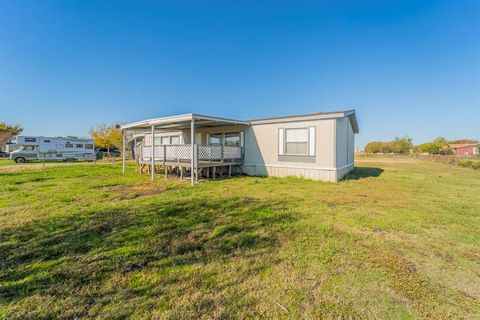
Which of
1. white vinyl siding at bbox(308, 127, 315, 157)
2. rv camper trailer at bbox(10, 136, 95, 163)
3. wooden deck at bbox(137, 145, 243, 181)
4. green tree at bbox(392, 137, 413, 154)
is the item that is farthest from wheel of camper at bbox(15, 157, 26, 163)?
green tree at bbox(392, 137, 413, 154)

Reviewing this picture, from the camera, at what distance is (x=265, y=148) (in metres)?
11.2

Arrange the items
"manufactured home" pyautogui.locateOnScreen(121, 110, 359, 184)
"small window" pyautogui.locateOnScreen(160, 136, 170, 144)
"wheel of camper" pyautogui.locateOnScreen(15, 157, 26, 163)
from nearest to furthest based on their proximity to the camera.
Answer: "manufactured home" pyautogui.locateOnScreen(121, 110, 359, 184) < "small window" pyautogui.locateOnScreen(160, 136, 170, 144) < "wheel of camper" pyautogui.locateOnScreen(15, 157, 26, 163)

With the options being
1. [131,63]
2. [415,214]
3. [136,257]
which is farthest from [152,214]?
[131,63]

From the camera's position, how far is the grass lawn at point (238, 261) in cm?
202

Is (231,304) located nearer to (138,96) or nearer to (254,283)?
(254,283)

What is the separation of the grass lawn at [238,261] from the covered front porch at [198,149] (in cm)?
441

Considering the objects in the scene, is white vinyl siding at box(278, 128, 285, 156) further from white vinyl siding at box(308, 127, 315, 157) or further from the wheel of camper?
the wheel of camper

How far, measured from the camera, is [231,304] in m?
2.04

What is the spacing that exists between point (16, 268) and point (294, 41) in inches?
695

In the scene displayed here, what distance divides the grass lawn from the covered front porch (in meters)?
4.41

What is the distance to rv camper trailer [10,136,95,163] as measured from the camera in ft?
75.9

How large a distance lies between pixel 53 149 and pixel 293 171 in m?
28.7

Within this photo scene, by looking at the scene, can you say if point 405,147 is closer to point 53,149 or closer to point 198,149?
point 198,149

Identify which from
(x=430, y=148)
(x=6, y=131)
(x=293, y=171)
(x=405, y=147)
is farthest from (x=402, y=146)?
(x=6, y=131)
